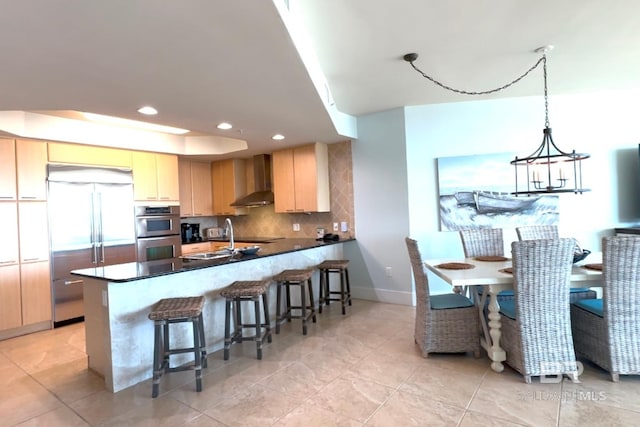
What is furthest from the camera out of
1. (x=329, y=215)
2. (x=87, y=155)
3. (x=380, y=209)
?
(x=329, y=215)

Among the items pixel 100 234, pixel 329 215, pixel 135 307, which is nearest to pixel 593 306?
pixel 329 215

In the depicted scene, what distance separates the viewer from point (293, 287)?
4293 mm

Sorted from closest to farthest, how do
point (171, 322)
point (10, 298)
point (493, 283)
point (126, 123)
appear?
point (171, 322), point (493, 283), point (10, 298), point (126, 123)

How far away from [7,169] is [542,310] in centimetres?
540

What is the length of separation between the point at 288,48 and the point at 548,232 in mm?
3334

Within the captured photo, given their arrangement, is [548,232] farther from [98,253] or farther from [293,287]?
[98,253]

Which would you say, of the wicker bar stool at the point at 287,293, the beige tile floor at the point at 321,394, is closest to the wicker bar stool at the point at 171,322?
the beige tile floor at the point at 321,394

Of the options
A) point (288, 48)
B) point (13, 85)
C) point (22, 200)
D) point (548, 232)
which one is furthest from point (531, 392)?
point (22, 200)

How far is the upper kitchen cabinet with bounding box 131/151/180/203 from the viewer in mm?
4926

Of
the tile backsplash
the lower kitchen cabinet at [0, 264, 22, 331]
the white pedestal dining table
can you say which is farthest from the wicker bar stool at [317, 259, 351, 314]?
the lower kitchen cabinet at [0, 264, 22, 331]

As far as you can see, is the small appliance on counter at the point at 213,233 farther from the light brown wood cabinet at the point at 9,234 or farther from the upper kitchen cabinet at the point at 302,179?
the light brown wood cabinet at the point at 9,234

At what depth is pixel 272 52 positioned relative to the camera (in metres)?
2.18

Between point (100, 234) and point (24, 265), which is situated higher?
point (100, 234)

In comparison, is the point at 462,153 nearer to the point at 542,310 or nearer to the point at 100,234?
the point at 542,310
